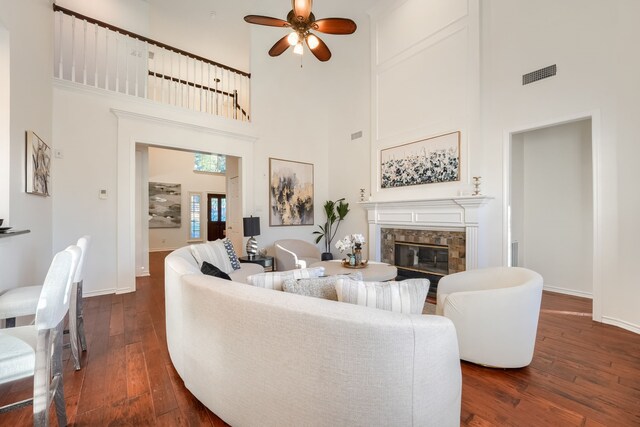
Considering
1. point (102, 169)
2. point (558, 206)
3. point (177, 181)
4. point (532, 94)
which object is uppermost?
point (532, 94)

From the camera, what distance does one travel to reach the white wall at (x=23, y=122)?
2.20 m

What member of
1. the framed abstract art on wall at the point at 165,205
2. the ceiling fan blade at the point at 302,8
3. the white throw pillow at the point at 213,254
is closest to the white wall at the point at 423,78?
the ceiling fan blade at the point at 302,8

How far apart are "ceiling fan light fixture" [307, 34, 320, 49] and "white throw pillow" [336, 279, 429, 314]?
3301 millimetres

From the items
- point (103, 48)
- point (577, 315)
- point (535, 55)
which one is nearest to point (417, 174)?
point (535, 55)

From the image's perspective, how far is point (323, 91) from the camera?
21.4 ft

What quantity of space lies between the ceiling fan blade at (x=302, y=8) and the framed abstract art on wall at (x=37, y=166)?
292 cm

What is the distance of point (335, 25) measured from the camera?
3.35 metres

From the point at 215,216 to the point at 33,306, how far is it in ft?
27.6

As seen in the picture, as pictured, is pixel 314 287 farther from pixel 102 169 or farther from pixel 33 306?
pixel 102 169

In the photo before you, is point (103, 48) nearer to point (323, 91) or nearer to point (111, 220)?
point (111, 220)

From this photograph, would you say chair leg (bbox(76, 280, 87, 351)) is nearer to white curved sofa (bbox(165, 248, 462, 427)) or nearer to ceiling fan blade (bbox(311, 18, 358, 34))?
white curved sofa (bbox(165, 248, 462, 427))

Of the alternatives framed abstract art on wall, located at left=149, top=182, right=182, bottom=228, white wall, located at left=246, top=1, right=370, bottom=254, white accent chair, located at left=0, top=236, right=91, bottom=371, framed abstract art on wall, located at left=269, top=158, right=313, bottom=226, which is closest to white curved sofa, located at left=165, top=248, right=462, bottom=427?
white accent chair, located at left=0, top=236, right=91, bottom=371

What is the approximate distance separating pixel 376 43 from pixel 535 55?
9.18ft

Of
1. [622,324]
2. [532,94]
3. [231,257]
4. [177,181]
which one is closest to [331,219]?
[231,257]
